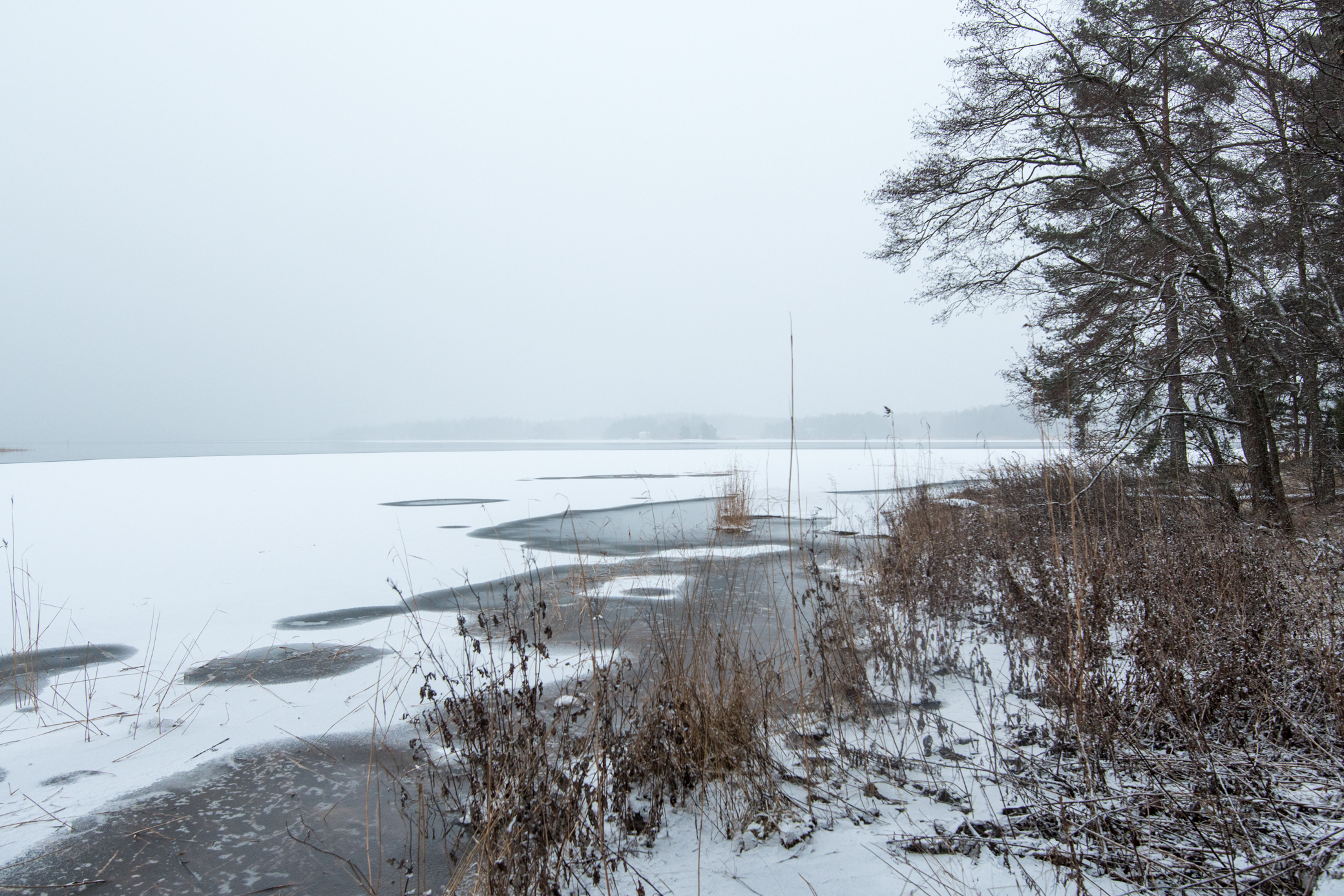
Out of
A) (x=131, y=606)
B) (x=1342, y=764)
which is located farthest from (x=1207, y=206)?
(x=131, y=606)

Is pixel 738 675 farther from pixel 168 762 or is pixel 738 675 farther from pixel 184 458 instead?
pixel 184 458

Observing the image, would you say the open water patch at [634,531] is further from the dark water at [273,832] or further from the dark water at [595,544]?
the dark water at [273,832]

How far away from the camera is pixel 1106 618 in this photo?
3391 millimetres

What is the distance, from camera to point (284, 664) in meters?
4.30

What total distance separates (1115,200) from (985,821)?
8173 mm

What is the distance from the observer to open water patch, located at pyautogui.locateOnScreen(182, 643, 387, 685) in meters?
4.05

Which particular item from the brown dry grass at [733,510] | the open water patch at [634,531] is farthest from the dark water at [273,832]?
the brown dry grass at [733,510]

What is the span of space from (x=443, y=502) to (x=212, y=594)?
7565 mm

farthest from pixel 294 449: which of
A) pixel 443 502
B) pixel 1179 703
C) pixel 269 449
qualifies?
pixel 1179 703

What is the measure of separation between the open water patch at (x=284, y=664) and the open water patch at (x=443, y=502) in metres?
8.72

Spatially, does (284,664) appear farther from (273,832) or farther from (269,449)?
(269,449)

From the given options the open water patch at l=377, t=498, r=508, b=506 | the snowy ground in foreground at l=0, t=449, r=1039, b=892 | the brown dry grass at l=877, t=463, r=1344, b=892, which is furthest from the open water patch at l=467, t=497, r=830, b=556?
the brown dry grass at l=877, t=463, r=1344, b=892

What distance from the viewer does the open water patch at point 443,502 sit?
13.1 meters

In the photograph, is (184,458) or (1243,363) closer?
(1243,363)
